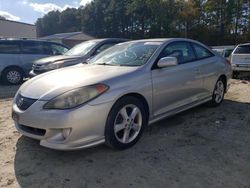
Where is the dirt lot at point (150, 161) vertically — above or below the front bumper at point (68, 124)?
below

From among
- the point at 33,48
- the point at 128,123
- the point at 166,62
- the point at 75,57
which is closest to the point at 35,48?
the point at 33,48

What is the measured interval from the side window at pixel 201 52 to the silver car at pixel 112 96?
258 mm

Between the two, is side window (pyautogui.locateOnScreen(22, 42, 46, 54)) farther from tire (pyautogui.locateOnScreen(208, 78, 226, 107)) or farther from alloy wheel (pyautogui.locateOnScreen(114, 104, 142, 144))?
alloy wheel (pyautogui.locateOnScreen(114, 104, 142, 144))

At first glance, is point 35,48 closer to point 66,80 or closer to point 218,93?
point 218,93

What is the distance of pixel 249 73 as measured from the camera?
36.2 feet

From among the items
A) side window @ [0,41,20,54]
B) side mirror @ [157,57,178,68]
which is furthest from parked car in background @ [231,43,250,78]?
side window @ [0,41,20,54]

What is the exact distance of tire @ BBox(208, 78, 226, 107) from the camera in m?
6.13

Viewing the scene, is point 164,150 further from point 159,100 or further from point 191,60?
point 191,60

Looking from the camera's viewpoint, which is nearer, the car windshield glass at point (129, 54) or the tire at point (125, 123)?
the tire at point (125, 123)

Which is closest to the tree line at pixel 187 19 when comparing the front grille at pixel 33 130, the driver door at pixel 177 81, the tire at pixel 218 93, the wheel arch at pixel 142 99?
the tire at pixel 218 93

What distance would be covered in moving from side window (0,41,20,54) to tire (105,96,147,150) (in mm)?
8078

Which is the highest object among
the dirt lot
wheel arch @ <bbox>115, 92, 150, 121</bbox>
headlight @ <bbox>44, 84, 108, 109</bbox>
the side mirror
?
the side mirror

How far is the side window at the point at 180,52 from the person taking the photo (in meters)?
4.87

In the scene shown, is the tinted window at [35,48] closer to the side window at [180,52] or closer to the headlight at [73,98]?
the side window at [180,52]
